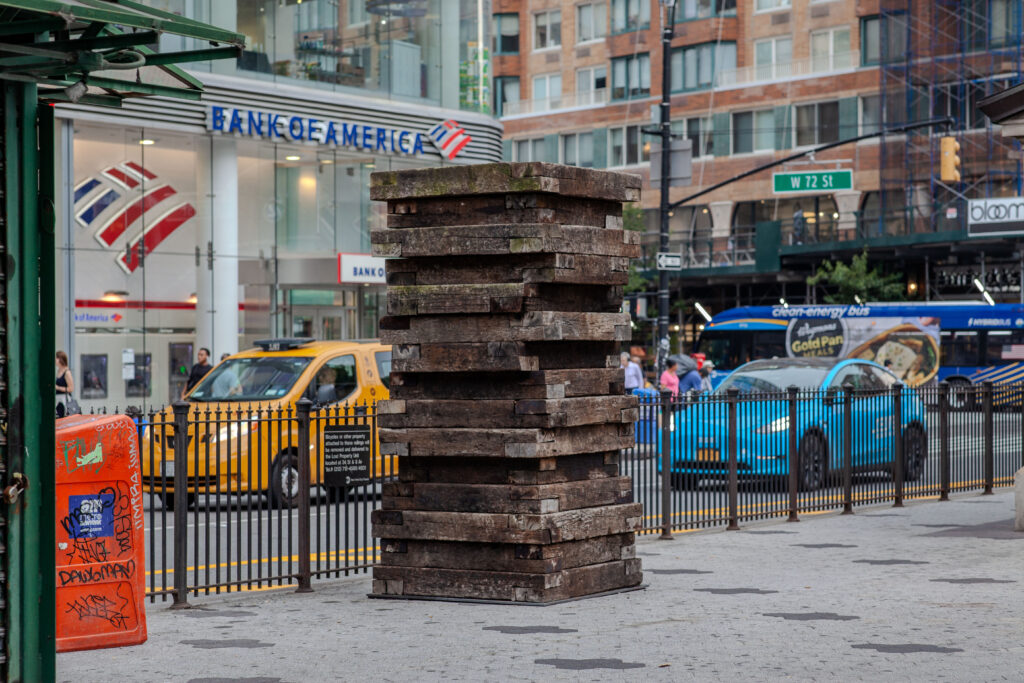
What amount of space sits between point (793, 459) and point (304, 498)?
21.2 ft

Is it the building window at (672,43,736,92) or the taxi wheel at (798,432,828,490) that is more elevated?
the building window at (672,43,736,92)

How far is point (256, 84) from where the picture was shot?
99.5 feet

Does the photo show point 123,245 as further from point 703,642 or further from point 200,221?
point 703,642

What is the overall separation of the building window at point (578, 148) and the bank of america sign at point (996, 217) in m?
26.5

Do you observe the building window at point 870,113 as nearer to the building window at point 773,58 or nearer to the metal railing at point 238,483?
the building window at point 773,58

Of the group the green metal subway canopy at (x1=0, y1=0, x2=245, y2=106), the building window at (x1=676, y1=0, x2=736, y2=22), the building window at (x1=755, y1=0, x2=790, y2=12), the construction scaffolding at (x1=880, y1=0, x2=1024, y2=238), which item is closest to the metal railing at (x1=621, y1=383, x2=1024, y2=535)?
the green metal subway canopy at (x1=0, y1=0, x2=245, y2=106)

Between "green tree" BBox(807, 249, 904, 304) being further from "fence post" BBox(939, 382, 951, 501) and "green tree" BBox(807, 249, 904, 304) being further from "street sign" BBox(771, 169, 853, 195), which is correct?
"fence post" BBox(939, 382, 951, 501)

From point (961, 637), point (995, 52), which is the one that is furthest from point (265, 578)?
point (995, 52)

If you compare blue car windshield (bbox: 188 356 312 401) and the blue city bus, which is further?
the blue city bus

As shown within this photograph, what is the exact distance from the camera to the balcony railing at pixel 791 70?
60.2m

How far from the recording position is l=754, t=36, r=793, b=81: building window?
62.1 metres

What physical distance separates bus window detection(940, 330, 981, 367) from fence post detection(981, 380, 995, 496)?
2753 centimetres

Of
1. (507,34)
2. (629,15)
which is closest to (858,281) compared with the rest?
(629,15)

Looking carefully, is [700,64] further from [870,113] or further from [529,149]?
[529,149]
